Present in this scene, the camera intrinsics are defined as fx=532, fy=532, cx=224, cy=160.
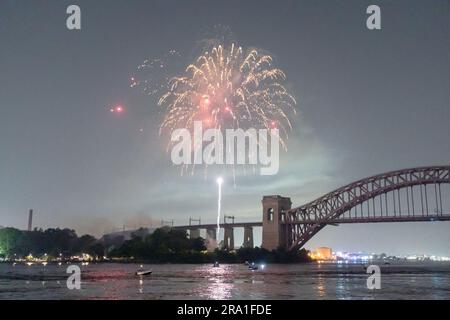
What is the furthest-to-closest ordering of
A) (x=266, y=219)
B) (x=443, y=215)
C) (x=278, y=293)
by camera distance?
(x=266, y=219) → (x=443, y=215) → (x=278, y=293)

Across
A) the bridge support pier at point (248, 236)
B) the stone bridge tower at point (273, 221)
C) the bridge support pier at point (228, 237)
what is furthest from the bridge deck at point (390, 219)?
the bridge support pier at point (228, 237)

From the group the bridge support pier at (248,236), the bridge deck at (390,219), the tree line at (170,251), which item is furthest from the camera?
the bridge support pier at (248,236)

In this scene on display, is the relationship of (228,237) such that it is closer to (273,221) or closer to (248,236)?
(248,236)

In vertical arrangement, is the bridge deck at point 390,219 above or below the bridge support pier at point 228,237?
above

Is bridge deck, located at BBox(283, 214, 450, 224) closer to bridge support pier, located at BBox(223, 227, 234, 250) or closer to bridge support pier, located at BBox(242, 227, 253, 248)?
bridge support pier, located at BBox(242, 227, 253, 248)

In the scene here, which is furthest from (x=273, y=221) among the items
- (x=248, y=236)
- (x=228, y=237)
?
(x=228, y=237)

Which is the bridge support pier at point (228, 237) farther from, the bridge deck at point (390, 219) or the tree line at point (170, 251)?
the bridge deck at point (390, 219)

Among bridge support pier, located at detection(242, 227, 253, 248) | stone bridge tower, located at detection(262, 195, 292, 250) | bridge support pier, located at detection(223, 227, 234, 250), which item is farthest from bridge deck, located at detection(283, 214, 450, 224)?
bridge support pier, located at detection(223, 227, 234, 250)
